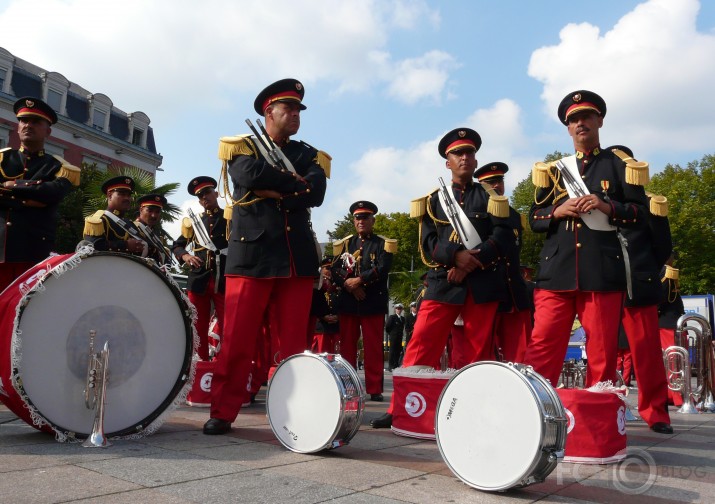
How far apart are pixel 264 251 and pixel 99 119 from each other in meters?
44.8

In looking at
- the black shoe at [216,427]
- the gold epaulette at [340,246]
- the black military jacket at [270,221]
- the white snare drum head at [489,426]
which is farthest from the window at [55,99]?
the white snare drum head at [489,426]

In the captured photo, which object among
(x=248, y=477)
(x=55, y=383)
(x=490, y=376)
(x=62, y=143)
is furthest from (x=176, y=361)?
(x=62, y=143)

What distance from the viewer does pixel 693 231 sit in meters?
37.5

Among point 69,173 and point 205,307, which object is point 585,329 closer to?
point 69,173

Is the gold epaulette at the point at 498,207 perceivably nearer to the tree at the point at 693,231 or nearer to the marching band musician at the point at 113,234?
the marching band musician at the point at 113,234

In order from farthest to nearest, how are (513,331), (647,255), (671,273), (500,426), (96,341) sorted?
1. (671,273)
2. (513,331)
3. (647,255)
4. (96,341)
5. (500,426)

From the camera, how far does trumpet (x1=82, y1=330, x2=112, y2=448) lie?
3.63 metres

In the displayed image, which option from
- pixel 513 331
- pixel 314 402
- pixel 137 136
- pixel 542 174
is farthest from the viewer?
pixel 137 136

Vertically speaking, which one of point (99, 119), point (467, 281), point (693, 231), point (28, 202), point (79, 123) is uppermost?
point (99, 119)

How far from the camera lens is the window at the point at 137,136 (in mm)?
47125

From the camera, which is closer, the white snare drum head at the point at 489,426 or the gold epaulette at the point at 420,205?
A: the white snare drum head at the point at 489,426

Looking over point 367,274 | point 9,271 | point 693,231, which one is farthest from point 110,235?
point 693,231

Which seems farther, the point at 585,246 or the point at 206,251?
the point at 206,251

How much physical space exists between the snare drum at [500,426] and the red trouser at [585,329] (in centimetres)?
152
